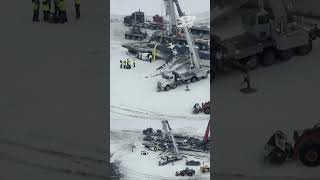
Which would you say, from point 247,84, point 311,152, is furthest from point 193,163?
point 311,152

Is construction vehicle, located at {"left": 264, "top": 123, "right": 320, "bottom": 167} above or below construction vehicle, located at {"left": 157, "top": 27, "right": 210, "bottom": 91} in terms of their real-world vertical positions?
below

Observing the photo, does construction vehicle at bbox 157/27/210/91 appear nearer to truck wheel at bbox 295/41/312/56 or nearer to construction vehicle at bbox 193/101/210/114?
construction vehicle at bbox 193/101/210/114

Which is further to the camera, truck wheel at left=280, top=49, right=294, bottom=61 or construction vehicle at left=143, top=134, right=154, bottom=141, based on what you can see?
construction vehicle at left=143, top=134, right=154, bottom=141

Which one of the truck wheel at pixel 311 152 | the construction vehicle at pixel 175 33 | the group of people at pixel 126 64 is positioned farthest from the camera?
the group of people at pixel 126 64
